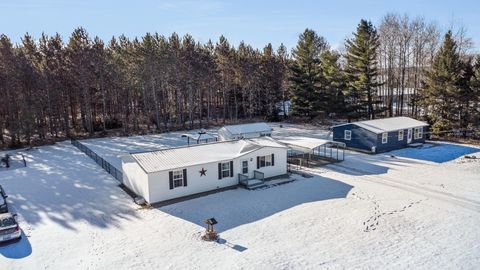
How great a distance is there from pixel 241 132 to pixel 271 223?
1679 cm

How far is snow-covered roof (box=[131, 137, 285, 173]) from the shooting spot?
16969 millimetres

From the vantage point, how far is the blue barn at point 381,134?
26812 mm

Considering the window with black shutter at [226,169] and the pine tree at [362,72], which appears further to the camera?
the pine tree at [362,72]

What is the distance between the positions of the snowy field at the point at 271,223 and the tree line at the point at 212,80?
12813 mm

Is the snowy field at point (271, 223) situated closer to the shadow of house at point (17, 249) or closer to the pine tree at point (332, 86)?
the shadow of house at point (17, 249)

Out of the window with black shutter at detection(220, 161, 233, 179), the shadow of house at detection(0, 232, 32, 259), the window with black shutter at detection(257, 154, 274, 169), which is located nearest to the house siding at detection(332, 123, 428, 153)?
the window with black shutter at detection(257, 154, 274, 169)

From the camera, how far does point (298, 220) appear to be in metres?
14.0

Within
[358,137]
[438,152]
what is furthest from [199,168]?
[438,152]

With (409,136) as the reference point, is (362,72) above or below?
above

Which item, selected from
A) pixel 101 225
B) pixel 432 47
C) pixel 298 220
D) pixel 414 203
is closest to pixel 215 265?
pixel 298 220

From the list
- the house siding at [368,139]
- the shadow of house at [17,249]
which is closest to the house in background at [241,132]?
the house siding at [368,139]

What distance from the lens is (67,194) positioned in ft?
59.0

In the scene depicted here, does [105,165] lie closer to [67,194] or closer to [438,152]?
[67,194]

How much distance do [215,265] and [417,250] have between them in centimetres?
680
